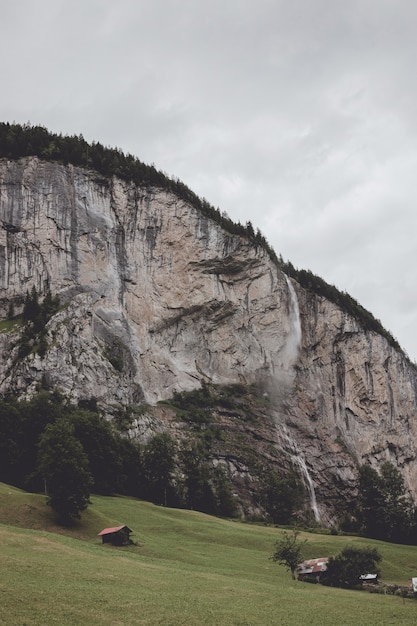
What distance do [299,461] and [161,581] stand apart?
292ft

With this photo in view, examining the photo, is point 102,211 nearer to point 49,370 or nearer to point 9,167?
point 9,167

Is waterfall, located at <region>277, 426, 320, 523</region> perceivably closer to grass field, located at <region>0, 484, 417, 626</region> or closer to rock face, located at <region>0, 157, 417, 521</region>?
rock face, located at <region>0, 157, 417, 521</region>

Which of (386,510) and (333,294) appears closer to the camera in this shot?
(386,510)

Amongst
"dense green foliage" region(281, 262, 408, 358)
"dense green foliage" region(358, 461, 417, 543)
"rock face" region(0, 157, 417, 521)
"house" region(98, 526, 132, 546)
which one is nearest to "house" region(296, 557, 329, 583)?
"house" region(98, 526, 132, 546)

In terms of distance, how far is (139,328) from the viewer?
125 meters

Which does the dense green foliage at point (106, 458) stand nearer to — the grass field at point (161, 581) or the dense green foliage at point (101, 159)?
the grass field at point (161, 581)

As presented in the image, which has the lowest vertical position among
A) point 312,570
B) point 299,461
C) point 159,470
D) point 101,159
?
point 312,570

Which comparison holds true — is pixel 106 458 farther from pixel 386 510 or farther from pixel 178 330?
pixel 178 330

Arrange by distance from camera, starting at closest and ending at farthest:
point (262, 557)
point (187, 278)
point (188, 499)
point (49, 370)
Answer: point (262, 557)
point (188, 499)
point (49, 370)
point (187, 278)

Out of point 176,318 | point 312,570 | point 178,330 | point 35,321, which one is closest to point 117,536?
point 312,570

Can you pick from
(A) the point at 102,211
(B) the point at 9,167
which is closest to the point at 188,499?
(A) the point at 102,211

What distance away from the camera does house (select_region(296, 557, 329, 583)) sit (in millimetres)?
47500

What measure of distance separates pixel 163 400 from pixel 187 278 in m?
25.9

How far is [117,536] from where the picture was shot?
51281mm
